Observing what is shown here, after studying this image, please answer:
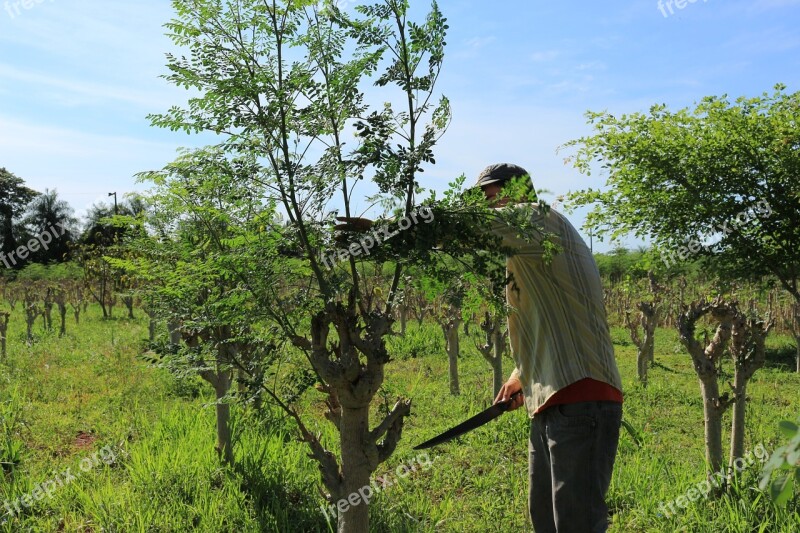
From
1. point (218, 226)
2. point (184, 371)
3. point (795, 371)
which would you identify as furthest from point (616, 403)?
point (795, 371)

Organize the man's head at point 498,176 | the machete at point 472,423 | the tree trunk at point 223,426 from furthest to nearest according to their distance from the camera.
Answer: the tree trunk at point 223,426 < the machete at point 472,423 < the man's head at point 498,176

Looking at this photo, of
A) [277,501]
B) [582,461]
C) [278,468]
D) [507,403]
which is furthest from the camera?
[278,468]

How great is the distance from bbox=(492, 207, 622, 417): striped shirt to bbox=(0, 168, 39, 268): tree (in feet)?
138

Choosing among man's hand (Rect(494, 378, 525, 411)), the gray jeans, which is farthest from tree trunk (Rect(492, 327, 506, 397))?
the gray jeans

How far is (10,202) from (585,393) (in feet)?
146

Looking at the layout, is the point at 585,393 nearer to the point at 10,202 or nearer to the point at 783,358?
the point at 783,358

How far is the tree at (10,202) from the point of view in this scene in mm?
37469

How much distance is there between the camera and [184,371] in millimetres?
3025

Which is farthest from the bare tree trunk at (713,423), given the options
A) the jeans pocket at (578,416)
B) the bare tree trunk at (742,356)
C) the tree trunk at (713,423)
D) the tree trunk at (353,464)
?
the tree trunk at (353,464)

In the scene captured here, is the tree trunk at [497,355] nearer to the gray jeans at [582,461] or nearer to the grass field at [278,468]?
the grass field at [278,468]

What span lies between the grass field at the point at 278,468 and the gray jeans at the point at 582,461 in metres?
1.13

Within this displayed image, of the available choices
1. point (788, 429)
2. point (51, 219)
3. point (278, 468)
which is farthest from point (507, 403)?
point (51, 219)

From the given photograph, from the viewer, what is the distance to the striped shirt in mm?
2605

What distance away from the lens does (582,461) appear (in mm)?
2533
